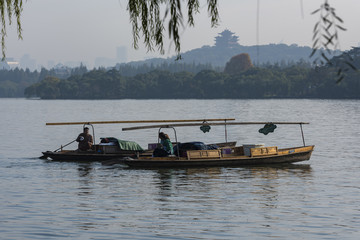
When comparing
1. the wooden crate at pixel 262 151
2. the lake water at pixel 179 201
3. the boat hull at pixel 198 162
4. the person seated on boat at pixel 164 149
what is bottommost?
the lake water at pixel 179 201

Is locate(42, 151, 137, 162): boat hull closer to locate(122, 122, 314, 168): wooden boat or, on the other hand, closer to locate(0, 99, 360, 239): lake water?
locate(0, 99, 360, 239): lake water

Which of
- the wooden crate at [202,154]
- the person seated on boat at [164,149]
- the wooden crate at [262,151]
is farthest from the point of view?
the wooden crate at [262,151]

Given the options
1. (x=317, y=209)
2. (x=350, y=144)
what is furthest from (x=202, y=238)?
(x=350, y=144)

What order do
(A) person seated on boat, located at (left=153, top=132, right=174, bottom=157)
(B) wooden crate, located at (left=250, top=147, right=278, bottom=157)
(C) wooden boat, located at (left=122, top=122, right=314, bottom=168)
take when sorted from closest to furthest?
(A) person seated on boat, located at (left=153, top=132, right=174, bottom=157)
(C) wooden boat, located at (left=122, top=122, right=314, bottom=168)
(B) wooden crate, located at (left=250, top=147, right=278, bottom=157)

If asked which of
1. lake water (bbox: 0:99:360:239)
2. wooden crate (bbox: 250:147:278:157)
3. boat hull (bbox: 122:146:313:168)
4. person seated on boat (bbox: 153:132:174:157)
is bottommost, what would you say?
lake water (bbox: 0:99:360:239)

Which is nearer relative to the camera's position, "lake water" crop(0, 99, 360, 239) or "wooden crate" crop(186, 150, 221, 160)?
"lake water" crop(0, 99, 360, 239)

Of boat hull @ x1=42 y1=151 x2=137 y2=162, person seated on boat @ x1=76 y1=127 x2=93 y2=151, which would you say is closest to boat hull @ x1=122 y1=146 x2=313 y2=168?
boat hull @ x1=42 y1=151 x2=137 y2=162

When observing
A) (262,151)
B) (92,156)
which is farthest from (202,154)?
(92,156)

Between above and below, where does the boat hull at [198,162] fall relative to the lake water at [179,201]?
above

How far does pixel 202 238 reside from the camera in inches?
643

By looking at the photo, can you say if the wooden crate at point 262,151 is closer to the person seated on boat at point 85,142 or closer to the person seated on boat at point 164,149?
the person seated on boat at point 164,149

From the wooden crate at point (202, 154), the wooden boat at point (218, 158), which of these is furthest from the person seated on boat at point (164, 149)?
the wooden crate at point (202, 154)

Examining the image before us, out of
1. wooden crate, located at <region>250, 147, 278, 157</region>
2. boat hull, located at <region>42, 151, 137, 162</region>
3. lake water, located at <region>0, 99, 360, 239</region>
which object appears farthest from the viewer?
boat hull, located at <region>42, 151, 137, 162</region>

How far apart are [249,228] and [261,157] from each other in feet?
49.7
